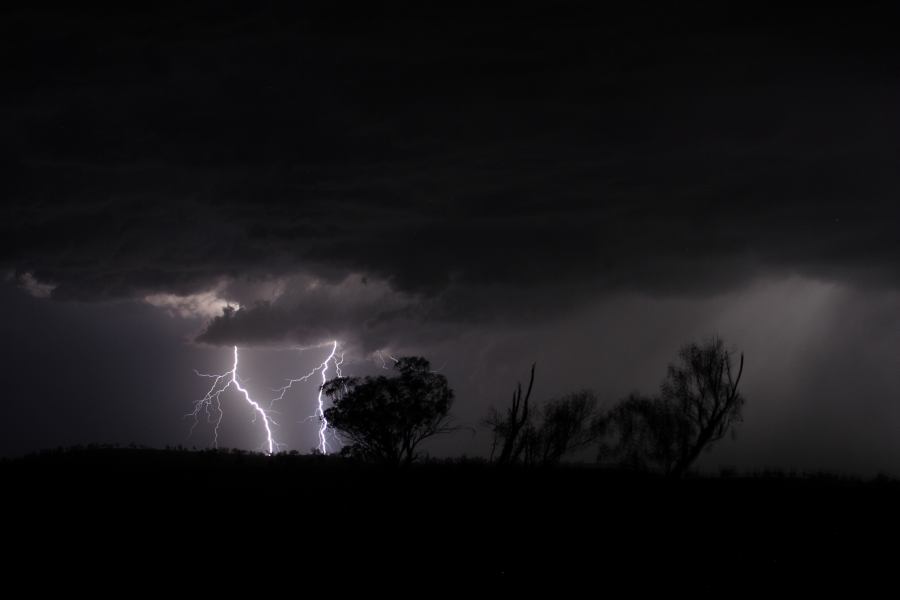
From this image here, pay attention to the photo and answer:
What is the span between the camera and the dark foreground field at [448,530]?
83.3 feet

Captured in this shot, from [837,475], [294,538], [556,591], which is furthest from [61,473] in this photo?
[837,475]

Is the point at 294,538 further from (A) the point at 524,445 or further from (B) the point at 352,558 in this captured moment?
(A) the point at 524,445

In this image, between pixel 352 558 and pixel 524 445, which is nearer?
pixel 352 558

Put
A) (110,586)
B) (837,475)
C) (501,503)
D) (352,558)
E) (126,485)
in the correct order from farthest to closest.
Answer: (837,475), (126,485), (501,503), (352,558), (110,586)

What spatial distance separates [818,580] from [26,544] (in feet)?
90.8

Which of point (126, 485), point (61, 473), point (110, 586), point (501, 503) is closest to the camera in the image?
point (110, 586)

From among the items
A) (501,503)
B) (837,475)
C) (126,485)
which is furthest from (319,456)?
(837,475)

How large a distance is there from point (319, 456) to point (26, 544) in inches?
1428

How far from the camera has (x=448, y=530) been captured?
31.8 metres

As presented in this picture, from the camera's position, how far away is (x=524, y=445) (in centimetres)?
5388

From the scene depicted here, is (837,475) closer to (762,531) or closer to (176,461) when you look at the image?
(762,531)

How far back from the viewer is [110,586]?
23.9 metres

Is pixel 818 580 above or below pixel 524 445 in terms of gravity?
below

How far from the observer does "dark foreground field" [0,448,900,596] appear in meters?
25.4
